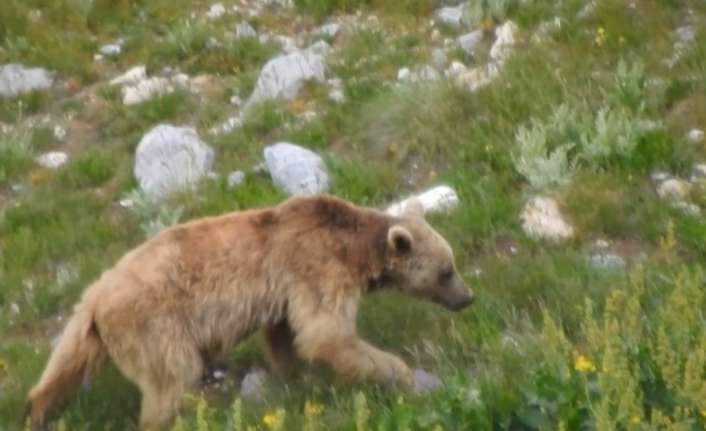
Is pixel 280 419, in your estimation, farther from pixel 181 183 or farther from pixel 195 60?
pixel 195 60

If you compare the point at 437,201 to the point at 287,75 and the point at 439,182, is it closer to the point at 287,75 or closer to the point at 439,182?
the point at 439,182

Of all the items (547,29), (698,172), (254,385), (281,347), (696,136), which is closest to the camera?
(254,385)

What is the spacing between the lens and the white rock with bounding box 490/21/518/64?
464 inches

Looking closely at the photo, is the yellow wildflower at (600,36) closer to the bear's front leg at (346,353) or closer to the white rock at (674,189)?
the white rock at (674,189)

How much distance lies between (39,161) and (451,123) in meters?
3.14

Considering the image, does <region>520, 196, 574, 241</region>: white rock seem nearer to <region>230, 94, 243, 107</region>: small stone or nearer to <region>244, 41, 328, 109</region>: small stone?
<region>244, 41, 328, 109</region>: small stone

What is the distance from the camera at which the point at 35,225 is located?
11.1 m

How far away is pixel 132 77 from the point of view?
13.1 m

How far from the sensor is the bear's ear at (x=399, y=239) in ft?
29.4

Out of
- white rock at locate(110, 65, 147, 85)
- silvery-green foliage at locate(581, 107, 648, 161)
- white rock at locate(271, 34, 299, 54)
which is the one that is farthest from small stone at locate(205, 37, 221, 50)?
silvery-green foliage at locate(581, 107, 648, 161)

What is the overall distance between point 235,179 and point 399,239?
239 centimetres

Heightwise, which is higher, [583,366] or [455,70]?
[583,366]

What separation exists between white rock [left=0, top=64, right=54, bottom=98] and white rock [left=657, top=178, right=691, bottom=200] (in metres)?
5.42

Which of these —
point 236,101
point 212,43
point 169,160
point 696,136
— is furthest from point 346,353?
point 212,43
